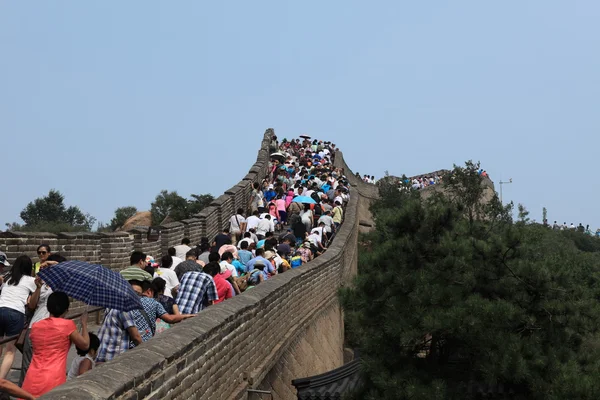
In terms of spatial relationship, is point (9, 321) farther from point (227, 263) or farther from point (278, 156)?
point (278, 156)

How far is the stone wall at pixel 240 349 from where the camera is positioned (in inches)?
234

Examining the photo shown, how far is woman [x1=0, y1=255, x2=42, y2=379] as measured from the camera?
351 inches

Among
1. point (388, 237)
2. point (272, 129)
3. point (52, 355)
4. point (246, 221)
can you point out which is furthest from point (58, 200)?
point (52, 355)

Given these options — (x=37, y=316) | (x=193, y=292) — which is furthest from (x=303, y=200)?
(x=37, y=316)

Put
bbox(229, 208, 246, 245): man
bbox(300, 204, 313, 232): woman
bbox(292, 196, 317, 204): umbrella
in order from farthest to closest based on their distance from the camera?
1. bbox(292, 196, 317, 204): umbrella
2. bbox(300, 204, 313, 232): woman
3. bbox(229, 208, 246, 245): man

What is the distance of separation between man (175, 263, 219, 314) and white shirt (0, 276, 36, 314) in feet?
5.10

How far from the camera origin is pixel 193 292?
32.5ft

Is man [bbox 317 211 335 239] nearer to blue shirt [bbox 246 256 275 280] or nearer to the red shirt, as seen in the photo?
blue shirt [bbox 246 256 275 280]

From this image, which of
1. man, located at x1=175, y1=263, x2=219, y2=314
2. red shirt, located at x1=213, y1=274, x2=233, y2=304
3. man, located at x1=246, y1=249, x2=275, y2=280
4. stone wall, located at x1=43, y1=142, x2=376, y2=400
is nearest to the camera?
stone wall, located at x1=43, y1=142, x2=376, y2=400

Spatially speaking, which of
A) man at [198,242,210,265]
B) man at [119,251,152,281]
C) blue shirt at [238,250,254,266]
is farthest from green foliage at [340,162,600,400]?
man at [119,251,152,281]

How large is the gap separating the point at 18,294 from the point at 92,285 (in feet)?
5.85

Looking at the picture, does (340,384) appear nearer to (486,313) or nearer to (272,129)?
(486,313)

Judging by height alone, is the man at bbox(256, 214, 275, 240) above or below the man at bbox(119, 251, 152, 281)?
above

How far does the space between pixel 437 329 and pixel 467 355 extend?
78 cm
